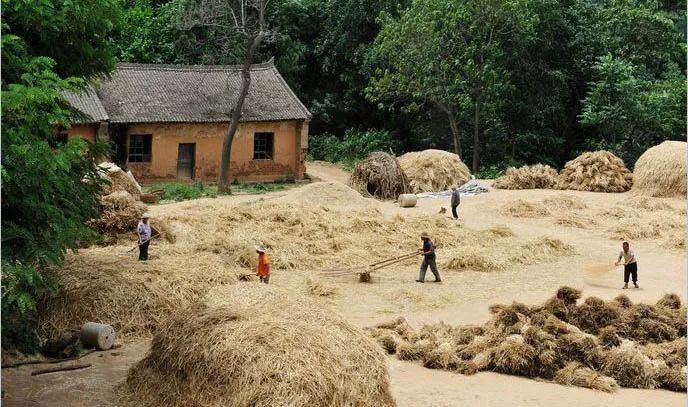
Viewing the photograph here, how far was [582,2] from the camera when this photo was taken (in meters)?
51.2

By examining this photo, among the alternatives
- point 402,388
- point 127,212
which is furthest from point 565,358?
point 127,212

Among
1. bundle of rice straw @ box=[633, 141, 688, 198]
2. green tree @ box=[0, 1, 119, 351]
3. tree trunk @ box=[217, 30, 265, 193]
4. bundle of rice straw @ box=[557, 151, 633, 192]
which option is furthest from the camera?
bundle of rice straw @ box=[557, 151, 633, 192]

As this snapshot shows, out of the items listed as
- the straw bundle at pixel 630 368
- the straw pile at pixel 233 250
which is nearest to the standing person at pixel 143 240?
the straw pile at pixel 233 250

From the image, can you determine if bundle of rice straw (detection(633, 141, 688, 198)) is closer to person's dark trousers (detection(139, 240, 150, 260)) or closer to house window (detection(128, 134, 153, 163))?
house window (detection(128, 134, 153, 163))

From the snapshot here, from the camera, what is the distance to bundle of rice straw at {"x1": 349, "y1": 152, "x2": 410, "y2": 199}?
39.1 m

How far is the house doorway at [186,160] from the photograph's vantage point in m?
42.9

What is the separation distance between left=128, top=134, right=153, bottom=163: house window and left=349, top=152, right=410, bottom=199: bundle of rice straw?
9.00 metres

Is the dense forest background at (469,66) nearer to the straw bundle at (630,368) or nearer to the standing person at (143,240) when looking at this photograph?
the standing person at (143,240)

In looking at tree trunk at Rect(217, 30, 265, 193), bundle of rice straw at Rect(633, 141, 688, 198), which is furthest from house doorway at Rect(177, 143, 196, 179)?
bundle of rice straw at Rect(633, 141, 688, 198)

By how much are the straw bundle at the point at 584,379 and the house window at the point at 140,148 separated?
2871 cm

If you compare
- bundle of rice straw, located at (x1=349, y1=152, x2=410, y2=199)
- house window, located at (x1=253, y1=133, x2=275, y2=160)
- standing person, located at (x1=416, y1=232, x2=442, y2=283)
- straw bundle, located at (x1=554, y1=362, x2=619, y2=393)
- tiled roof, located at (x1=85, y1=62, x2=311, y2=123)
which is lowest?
straw bundle, located at (x1=554, y1=362, x2=619, y2=393)

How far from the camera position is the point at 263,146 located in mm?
44469

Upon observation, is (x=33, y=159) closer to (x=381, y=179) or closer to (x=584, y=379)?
(x=584, y=379)

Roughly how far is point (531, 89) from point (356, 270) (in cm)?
2727
